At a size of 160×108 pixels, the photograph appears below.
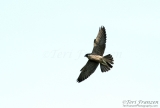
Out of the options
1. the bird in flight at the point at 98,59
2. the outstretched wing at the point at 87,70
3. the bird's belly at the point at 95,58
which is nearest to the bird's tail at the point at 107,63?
the bird in flight at the point at 98,59

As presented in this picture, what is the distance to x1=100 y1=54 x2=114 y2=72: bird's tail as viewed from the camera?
69.4ft

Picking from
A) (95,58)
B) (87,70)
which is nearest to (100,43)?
(95,58)

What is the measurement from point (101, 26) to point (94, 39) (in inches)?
34.4

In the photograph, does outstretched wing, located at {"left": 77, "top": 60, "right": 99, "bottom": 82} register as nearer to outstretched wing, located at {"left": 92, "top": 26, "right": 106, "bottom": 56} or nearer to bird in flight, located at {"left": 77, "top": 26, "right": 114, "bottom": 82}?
bird in flight, located at {"left": 77, "top": 26, "right": 114, "bottom": 82}

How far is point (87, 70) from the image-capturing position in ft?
71.5

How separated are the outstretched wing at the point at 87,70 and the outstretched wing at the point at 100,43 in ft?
1.78

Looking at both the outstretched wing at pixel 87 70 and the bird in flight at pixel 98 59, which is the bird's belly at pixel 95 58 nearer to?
the bird in flight at pixel 98 59

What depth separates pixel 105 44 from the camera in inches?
858

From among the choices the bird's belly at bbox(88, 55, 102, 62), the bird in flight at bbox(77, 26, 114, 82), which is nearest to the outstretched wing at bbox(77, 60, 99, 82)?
the bird in flight at bbox(77, 26, 114, 82)

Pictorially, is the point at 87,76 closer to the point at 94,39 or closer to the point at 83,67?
the point at 83,67

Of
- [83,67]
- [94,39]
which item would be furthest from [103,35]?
[83,67]

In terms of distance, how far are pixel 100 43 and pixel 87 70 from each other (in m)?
1.45

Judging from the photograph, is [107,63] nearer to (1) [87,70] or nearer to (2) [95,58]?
(2) [95,58]

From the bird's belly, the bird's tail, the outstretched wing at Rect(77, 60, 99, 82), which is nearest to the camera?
the bird's tail
